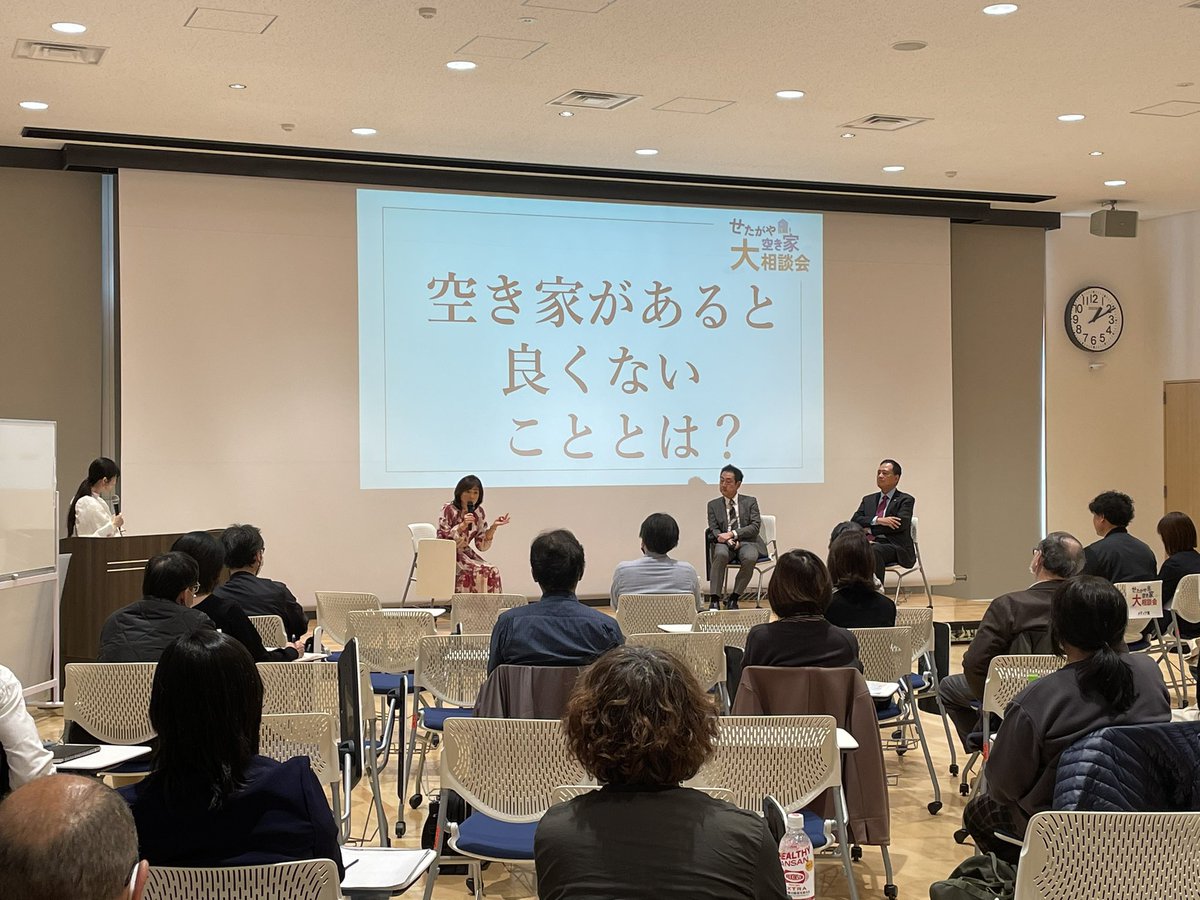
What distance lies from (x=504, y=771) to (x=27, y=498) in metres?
4.53

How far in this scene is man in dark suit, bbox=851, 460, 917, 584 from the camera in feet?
32.4

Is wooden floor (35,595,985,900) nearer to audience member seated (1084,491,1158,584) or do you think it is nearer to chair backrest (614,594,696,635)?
chair backrest (614,594,696,635)

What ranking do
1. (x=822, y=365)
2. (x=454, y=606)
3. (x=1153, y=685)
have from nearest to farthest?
(x=1153, y=685)
(x=454, y=606)
(x=822, y=365)

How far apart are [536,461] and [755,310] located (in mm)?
2407

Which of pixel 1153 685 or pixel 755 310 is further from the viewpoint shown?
pixel 755 310

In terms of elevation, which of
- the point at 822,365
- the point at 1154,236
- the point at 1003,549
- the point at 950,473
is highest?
the point at 1154,236

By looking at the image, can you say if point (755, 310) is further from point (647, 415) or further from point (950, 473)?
point (950, 473)

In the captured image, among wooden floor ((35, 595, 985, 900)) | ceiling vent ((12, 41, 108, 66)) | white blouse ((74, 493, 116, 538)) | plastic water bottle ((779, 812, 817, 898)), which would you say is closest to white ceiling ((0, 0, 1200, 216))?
ceiling vent ((12, 41, 108, 66))

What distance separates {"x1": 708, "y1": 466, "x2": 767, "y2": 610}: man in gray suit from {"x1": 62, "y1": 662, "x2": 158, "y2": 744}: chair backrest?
6.53 m

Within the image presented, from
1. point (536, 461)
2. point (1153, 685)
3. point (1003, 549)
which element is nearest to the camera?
point (1153, 685)

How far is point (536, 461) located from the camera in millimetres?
10445

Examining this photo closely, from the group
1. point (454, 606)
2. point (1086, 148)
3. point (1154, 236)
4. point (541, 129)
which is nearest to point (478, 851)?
point (454, 606)

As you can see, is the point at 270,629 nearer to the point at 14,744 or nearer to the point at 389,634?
the point at 389,634

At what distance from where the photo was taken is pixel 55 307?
30.7 ft
